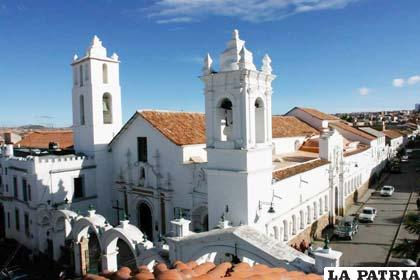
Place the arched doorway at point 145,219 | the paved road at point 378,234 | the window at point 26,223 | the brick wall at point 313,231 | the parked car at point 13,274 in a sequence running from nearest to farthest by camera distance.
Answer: the parked car at point 13,274
the paved road at point 378,234
the brick wall at point 313,231
the arched doorway at point 145,219
the window at point 26,223

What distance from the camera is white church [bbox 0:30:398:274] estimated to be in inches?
566

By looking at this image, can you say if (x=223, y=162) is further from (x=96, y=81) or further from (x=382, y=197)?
(x=382, y=197)

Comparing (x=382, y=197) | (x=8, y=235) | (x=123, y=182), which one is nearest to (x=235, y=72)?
(x=123, y=182)

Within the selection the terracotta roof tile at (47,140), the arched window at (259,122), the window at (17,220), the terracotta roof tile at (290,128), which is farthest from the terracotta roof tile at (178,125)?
the terracotta roof tile at (47,140)

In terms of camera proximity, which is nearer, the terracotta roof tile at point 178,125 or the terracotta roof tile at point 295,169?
the terracotta roof tile at point 295,169

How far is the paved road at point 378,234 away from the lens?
19250mm

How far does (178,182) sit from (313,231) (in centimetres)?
933

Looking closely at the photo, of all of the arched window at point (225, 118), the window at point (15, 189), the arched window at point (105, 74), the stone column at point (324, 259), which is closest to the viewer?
the stone column at point (324, 259)

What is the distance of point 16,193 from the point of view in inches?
936

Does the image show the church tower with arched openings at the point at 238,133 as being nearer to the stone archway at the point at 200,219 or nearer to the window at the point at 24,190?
the stone archway at the point at 200,219

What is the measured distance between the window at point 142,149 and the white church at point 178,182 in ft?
0.32

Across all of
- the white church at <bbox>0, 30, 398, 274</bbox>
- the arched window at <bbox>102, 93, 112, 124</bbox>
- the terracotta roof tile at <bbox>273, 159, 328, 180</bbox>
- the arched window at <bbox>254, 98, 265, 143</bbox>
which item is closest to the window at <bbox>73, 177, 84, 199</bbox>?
the white church at <bbox>0, 30, 398, 274</bbox>

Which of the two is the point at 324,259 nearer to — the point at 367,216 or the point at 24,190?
the point at 367,216

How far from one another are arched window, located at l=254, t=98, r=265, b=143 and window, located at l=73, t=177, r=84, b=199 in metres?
13.0
